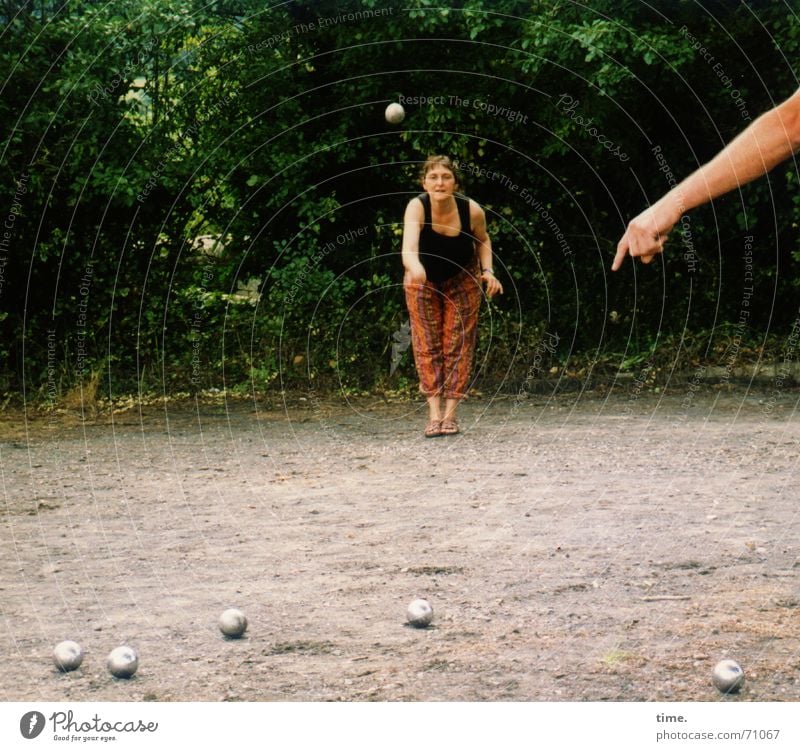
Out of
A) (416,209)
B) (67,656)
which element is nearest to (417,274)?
(416,209)

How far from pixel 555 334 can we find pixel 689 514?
4771 mm

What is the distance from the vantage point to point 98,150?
11164mm

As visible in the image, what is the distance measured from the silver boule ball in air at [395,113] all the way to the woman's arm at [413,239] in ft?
5.26

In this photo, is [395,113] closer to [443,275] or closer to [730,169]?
[443,275]

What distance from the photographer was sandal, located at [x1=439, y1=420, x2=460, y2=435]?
10234 millimetres

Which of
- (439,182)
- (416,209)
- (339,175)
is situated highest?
(339,175)

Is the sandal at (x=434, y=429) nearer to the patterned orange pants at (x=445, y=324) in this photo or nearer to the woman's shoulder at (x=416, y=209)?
the patterned orange pants at (x=445, y=324)

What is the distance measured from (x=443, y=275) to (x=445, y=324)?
19.6 inches

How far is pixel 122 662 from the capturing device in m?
4.73

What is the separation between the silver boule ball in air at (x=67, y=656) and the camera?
482 centimetres

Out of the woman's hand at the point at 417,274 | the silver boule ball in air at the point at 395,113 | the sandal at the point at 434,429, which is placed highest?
the silver boule ball in air at the point at 395,113
